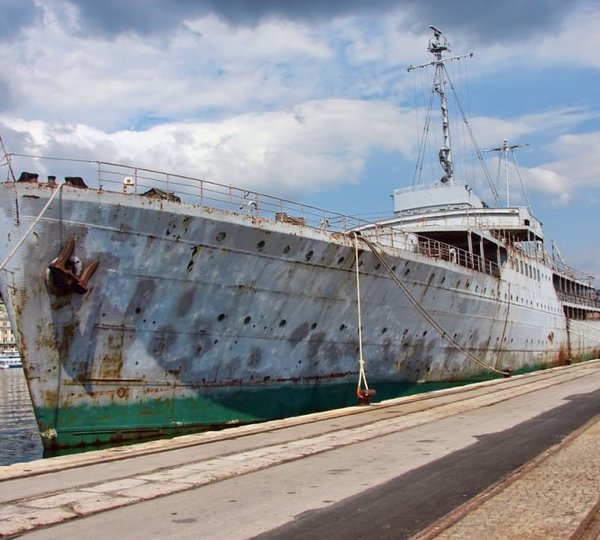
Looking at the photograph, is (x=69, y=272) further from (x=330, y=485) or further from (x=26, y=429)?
(x=26, y=429)

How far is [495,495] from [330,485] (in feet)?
5.85

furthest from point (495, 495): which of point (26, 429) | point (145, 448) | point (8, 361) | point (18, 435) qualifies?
point (8, 361)

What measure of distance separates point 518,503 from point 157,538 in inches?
131

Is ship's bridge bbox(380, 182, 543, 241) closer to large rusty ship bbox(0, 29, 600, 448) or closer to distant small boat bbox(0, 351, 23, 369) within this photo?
large rusty ship bbox(0, 29, 600, 448)

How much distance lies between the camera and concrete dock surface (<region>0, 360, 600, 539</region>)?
211 inches

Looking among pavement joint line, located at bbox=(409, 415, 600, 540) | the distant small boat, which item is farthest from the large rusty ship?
the distant small boat

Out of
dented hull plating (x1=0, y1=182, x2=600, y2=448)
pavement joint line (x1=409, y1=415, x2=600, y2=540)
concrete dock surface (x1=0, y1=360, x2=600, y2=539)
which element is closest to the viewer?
pavement joint line (x1=409, y1=415, x2=600, y2=540)

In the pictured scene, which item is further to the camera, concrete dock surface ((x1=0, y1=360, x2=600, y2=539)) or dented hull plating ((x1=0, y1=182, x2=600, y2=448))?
dented hull plating ((x1=0, y1=182, x2=600, y2=448))

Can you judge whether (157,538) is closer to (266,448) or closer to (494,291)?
(266,448)

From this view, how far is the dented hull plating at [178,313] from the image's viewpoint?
11.7m

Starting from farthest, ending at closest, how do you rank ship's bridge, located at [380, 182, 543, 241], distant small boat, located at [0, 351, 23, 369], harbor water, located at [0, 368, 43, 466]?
distant small boat, located at [0, 351, 23, 369] < ship's bridge, located at [380, 182, 543, 241] < harbor water, located at [0, 368, 43, 466]

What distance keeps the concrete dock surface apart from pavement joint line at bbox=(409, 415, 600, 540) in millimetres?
19

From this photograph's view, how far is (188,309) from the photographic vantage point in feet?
43.1

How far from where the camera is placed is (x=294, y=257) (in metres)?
14.6
